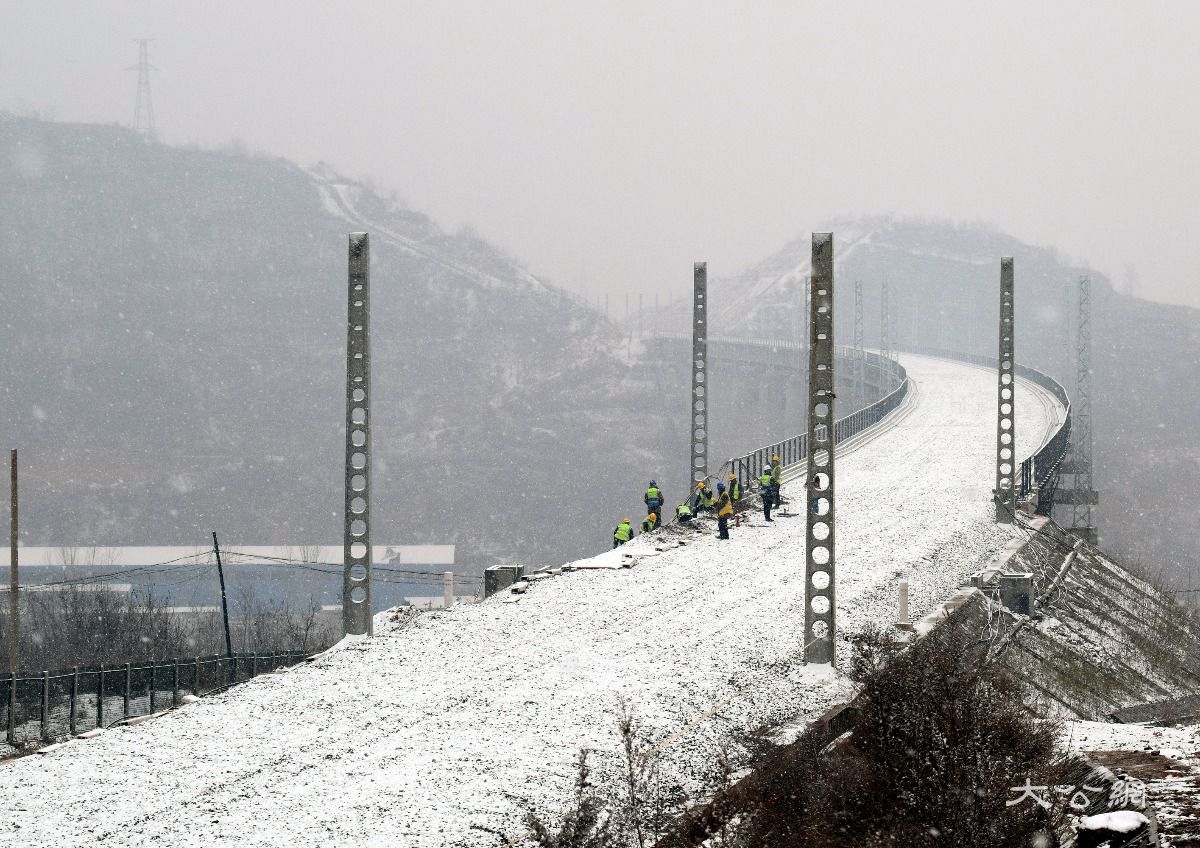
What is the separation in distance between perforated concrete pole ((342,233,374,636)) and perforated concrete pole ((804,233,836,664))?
23.5ft

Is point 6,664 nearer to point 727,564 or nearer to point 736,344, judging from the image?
point 727,564

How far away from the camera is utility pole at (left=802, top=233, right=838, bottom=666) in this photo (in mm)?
20328

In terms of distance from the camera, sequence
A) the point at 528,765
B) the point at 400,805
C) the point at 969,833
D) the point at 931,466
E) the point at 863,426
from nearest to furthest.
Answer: the point at 969,833
the point at 400,805
the point at 528,765
the point at 931,466
the point at 863,426

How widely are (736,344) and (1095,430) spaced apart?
5088cm

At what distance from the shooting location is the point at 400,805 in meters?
14.2

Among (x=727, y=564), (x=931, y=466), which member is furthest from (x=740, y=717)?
(x=931, y=466)

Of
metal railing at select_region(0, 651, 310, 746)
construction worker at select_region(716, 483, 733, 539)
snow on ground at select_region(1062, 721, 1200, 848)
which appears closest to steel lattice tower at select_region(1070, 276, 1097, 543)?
construction worker at select_region(716, 483, 733, 539)

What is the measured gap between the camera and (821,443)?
20812 millimetres

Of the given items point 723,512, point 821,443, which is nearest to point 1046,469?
point 723,512

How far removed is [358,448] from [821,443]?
25.9 feet

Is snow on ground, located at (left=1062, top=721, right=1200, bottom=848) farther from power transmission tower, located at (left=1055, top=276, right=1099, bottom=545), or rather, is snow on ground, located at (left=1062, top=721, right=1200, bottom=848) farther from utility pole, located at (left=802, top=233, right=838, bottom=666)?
power transmission tower, located at (left=1055, top=276, right=1099, bottom=545)

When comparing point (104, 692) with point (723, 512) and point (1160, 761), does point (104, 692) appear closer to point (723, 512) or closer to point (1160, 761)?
point (723, 512)

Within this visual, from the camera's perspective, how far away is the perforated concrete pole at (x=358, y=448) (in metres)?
23.2

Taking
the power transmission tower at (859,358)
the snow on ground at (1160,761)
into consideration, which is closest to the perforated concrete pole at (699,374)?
the snow on ground at (1160,761)
